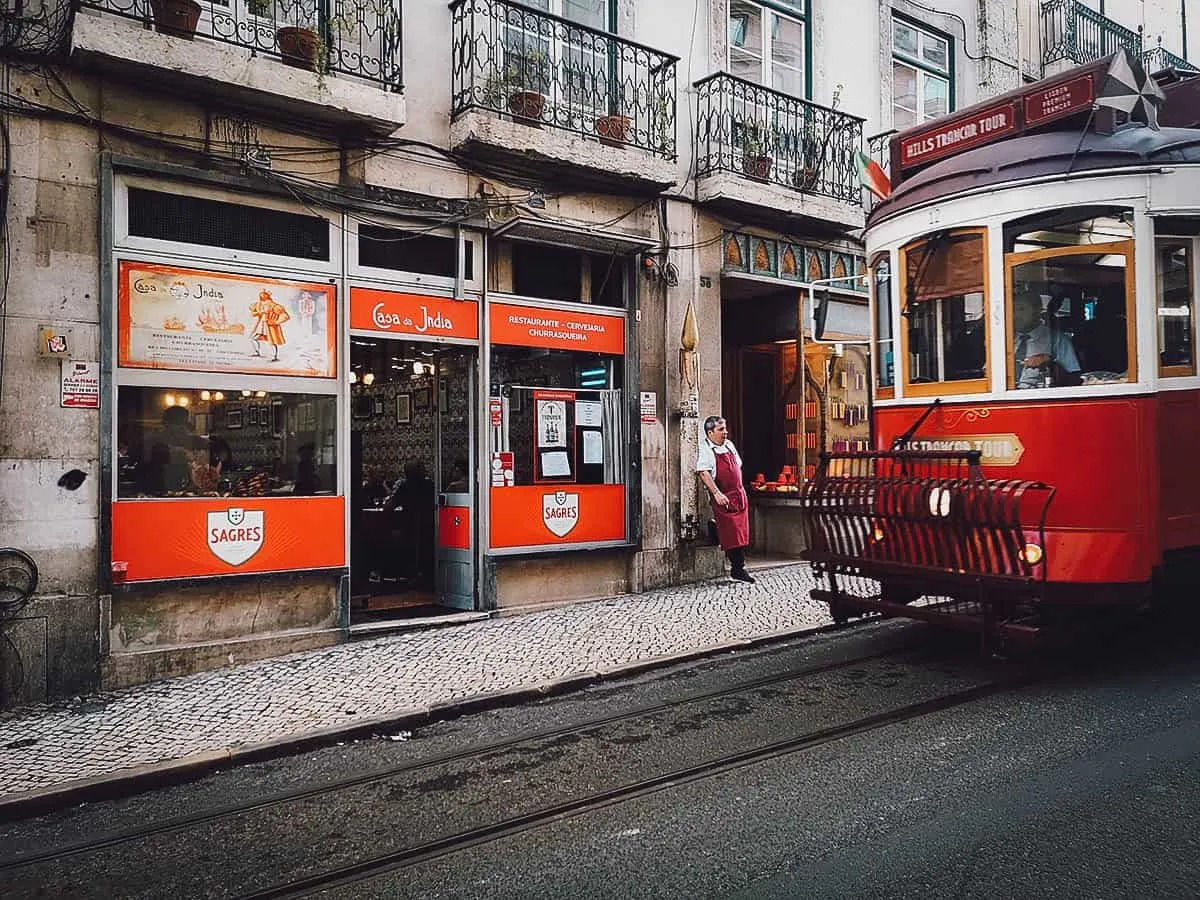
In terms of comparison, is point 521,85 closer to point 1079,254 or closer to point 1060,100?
point 1060,100

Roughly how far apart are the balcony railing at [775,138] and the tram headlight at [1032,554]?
21.5ft

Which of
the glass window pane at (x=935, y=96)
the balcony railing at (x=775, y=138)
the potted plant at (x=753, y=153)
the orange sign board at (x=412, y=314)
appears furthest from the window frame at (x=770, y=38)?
the orange sign board at (x=412, y=314)

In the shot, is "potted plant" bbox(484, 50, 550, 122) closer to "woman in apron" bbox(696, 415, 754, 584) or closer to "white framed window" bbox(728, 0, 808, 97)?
"white framed window" bbox(728, 0, 808, 97)

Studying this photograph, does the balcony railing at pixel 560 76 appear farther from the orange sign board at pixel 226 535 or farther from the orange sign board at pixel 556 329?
the orange sign board at pixel 226 535

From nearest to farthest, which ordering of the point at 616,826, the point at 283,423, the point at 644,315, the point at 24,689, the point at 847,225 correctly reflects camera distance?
the point at 616,826 < the point at 24,689 < the point at 283,423 < the point at 644,315 < the point at 847,225

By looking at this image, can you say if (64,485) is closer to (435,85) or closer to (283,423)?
(283,423)

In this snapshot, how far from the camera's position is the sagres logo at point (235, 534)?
25.3 feet

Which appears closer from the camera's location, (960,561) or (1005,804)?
(1005,804)

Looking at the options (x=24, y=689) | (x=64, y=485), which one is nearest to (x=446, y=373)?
(x=64, y=485)

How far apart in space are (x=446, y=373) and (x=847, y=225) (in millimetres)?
5841

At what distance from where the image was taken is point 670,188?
11000mm

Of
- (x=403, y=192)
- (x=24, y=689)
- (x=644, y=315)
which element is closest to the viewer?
(x=24, y=689)

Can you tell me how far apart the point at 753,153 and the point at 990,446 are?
6266mm

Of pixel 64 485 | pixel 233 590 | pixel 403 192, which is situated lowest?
pixel 233 590
